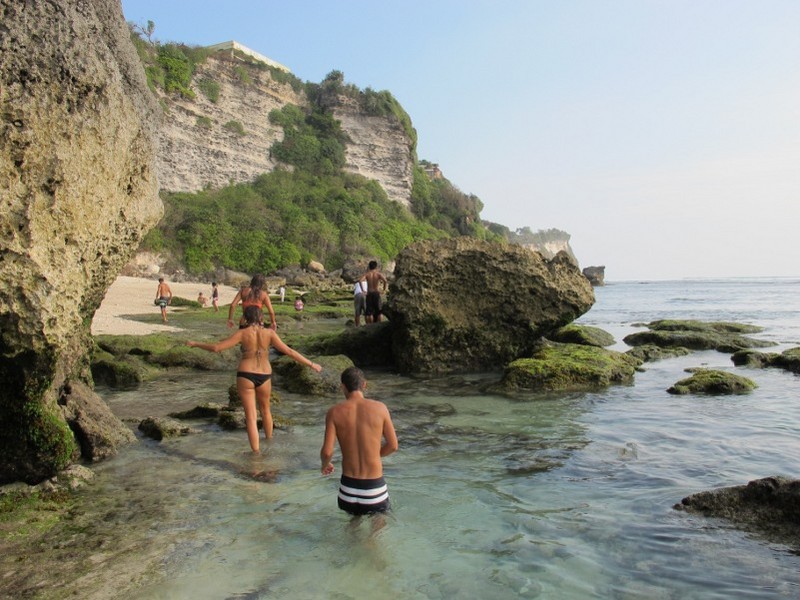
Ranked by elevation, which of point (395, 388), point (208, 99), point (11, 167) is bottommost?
point (395, 388)

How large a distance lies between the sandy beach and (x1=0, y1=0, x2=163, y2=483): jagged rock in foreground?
42.5ft

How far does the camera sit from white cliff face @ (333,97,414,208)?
82938mm

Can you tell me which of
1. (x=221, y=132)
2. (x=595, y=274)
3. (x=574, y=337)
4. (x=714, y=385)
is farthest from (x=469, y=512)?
(x=595, y=274)

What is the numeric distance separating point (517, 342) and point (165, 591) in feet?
37.3

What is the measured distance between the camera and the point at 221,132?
6525 cm

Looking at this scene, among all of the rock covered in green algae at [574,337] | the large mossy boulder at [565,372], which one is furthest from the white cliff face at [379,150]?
the large mossy boulder at [565,372]

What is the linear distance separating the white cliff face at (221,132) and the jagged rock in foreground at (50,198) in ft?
177

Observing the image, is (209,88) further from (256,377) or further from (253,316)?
(256,377)

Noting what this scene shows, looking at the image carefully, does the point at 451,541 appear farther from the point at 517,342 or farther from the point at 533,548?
the point at 517,342

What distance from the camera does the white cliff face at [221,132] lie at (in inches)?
2366

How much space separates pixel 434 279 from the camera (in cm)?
1444

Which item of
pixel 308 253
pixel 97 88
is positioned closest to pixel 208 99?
pixel 308 253

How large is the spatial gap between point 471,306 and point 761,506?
935 centimetres

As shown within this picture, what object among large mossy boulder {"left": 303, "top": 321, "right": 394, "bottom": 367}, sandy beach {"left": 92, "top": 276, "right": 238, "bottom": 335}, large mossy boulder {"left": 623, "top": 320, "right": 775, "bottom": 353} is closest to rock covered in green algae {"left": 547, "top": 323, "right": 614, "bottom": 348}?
large mossy boulder {"left": 623, "top": 320, "right": 775, "bottom": 353}
